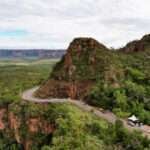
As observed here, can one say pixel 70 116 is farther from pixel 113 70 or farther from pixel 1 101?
pixel 1 101

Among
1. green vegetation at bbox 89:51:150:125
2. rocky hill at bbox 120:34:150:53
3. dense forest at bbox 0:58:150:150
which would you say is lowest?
dense forest at bbox 0:58:150:150

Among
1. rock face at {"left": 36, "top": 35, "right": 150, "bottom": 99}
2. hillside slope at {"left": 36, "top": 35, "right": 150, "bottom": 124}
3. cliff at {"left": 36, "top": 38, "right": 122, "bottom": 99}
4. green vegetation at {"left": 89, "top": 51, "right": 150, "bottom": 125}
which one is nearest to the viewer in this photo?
green vegetation at {"left": 89, "top": 51, "right": 150, "bottom": 125}

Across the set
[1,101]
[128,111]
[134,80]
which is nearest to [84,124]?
[128,111]

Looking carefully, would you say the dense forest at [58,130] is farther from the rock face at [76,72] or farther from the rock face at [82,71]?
the rock face at [82,71]

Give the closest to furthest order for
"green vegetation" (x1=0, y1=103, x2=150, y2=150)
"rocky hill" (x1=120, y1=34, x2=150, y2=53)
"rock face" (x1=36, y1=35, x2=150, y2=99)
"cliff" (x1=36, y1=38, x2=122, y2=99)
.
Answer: "green vegetation" (x1=0, y1=103, x2=150, y2=150)
"rock face" (x1=36, y1=35, x2=150, y2=99)
"cliff" (x1=36, y1=38, x2=122, y2=99)
"rocky hill" (x1=120, y1=34, x2=150, y2=53)

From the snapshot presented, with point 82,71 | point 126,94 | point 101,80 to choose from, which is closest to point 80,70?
point 82,71

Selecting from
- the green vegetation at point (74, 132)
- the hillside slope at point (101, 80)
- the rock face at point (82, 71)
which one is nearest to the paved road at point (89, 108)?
the hillside slope at point (101, 80)

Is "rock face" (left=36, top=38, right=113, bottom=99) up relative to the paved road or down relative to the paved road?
up

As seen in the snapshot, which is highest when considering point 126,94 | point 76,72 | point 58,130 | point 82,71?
point 82,71

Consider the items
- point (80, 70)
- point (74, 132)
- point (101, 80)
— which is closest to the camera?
point (74, 132)

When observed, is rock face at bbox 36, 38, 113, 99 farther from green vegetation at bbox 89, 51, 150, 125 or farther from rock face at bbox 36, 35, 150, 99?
green vegetation at bbox 89, 51, 150, 125

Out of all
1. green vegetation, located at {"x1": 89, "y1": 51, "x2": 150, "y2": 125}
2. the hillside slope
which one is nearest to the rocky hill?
the hillside slope

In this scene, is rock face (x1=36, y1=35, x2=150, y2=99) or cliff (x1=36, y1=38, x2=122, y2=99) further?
cliff (x1=36, y1=38, x2=122, y2=99)

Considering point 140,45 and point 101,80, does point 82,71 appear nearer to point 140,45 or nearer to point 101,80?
point 101,80
